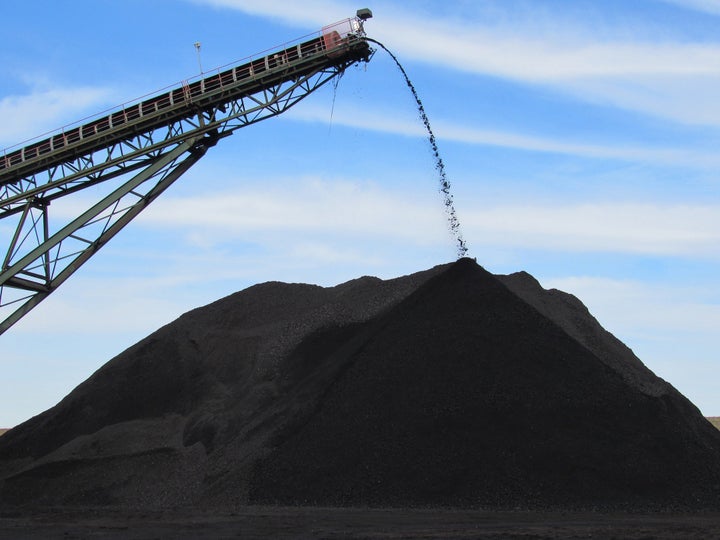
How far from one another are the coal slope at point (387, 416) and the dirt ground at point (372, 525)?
3.13ft

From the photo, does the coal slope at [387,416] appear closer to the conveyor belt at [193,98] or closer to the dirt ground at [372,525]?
the dirt ground at [372,525]

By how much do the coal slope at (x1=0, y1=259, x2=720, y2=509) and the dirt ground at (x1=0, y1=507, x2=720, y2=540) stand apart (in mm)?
954

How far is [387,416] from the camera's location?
845 inches

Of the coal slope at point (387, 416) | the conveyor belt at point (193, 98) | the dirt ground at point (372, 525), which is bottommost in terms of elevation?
the dirt ground at point (372, 525)

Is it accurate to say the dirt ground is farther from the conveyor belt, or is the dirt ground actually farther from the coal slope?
the conveyor belt

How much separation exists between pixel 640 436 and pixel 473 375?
3.99m

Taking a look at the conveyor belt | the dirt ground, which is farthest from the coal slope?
the conveyor belt

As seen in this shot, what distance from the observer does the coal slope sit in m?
19.7

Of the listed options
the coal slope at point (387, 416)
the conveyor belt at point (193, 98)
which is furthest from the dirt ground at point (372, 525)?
the conveyor belt at point (193, 98)

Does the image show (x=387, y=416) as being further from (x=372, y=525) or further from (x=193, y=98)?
(x=193, y=98)

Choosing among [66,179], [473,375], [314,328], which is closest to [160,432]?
[314,328]

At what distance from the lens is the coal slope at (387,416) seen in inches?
776

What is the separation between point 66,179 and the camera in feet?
75.5

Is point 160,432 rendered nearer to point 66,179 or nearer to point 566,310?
point 66,179
